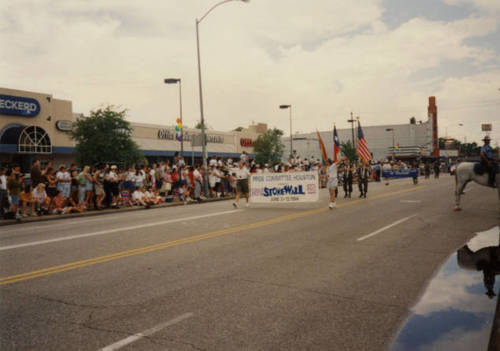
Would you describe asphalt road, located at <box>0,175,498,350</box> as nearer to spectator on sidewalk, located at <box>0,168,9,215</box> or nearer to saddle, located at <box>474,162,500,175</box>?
saddle, located at <box>474,162,500,175</box>

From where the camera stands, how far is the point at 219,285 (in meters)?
5.41

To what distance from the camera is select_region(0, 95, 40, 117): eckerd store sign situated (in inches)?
1276

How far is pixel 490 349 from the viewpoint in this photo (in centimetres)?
288

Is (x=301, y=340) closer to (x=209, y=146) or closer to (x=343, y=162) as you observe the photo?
(x=343, y=162)

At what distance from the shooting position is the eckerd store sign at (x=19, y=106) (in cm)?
3241

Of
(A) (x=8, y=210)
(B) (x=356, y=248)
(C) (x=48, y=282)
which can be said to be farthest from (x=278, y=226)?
(A) (x=8, y=210)

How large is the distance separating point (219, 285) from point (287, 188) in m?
11.4

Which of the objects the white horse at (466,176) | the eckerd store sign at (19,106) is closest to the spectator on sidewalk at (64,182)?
the white horse at (466,176)

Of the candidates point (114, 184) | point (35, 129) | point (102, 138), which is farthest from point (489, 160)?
point (35, 129)

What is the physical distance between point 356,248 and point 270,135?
60398 mm

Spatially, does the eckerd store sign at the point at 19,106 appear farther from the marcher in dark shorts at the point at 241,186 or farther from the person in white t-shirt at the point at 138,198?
the marcher in dark shorts at the point at 241,186

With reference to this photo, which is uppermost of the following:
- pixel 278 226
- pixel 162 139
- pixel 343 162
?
pixel 162 139

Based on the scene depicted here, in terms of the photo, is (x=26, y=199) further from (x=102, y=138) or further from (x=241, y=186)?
(x=102, y=138)

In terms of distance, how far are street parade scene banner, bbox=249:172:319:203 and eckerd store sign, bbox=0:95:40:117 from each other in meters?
25.6
